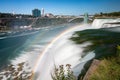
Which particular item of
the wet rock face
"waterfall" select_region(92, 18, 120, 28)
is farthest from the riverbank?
"waterfall" select_region(92, 18, 120, 28)

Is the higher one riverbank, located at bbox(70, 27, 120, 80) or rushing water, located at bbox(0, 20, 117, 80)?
riverbank, located at bbox(70, 27, 120, 80)

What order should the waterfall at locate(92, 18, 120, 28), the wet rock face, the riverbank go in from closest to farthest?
the riverbank → the wet rock face → the waterfall at locate(92, 18, 120, 28)

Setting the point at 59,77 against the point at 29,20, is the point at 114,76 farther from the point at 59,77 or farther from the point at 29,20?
the point at 29,20

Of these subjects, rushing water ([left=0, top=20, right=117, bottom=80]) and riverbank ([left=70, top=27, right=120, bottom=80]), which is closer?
riverbank ([left=70, top=27, right=120, bottom=80])

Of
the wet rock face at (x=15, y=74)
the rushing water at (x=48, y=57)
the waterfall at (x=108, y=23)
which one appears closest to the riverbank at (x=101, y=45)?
the rushing water at (x=48, y=57)

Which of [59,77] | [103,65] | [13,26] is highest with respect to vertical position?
[103,65]

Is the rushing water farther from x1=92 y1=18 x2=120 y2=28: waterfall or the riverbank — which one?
x1=92 y1=18 x2=120 y2=28: waterfall

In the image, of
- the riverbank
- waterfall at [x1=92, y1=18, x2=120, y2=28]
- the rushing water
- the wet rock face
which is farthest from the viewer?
waterfall at [x1=92, y1=18, x2=120, y2=28]

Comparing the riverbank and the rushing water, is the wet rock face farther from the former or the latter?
the riverbank

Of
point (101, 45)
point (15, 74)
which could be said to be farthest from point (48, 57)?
point (15, 74)

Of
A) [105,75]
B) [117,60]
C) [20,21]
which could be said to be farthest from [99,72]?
[20,21]

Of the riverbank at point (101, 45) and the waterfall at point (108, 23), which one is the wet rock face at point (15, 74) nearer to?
the riverbank at point (101, 45)
